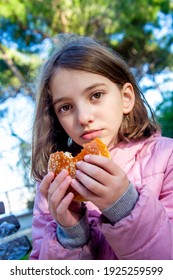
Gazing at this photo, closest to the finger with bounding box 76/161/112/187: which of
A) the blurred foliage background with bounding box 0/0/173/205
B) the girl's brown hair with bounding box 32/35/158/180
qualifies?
the girl's brown hair with bounding box 32/35/158/180

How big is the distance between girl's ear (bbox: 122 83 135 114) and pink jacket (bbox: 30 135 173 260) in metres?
0.09

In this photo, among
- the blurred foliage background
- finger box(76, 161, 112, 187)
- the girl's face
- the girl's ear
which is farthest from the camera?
the blurred foliage background

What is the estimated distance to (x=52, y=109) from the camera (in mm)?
852

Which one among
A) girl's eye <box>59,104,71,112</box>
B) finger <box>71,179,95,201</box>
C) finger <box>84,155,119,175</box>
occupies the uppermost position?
girl's eye <box>59,104,71,112</box>

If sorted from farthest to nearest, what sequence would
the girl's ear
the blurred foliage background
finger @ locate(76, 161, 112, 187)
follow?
the blurred foliage background
the girl's ear
finger @ locate(76, 161, 112, 187)

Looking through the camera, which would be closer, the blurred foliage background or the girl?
the girl

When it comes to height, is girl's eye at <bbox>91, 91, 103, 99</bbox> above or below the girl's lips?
above

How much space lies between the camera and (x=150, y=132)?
2.69 ft

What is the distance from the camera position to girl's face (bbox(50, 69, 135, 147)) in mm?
675

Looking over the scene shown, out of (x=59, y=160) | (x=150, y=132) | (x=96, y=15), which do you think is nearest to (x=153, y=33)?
(x=96, y=15)

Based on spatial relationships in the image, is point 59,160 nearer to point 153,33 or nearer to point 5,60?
point 5,60

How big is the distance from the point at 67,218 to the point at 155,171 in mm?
229

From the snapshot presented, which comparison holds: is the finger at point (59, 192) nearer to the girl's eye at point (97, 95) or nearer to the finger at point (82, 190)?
the finger at point (82, 190)

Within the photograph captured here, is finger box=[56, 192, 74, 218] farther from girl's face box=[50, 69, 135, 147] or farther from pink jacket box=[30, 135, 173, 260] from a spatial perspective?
girl's face box=[50, 69, 135, 147]
